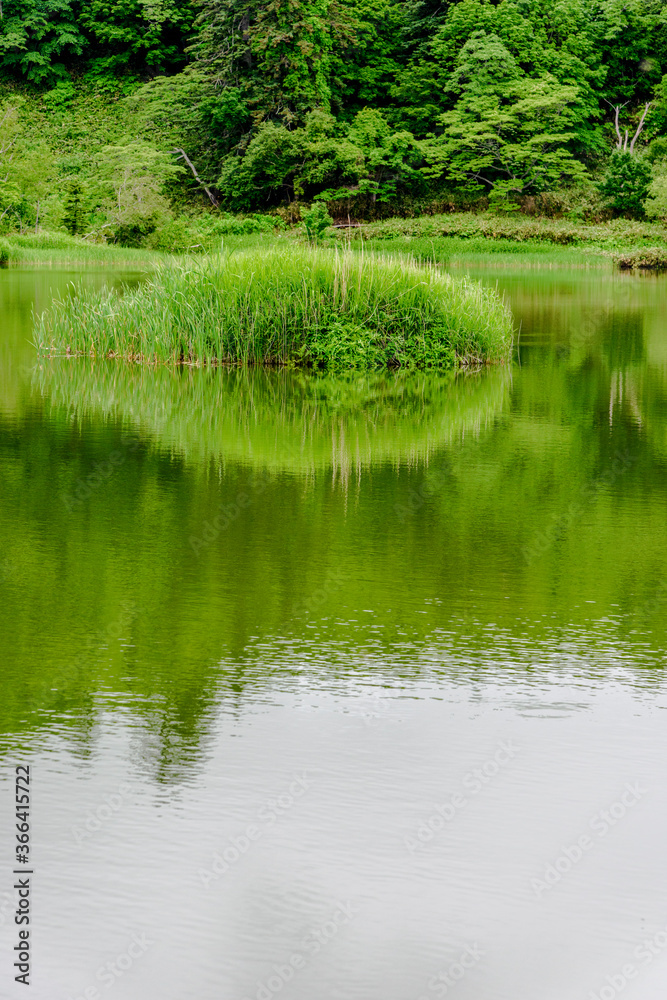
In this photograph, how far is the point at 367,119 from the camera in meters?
46.3

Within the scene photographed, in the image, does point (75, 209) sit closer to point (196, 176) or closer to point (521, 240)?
point (196, 176)

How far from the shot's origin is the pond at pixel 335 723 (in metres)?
2.82

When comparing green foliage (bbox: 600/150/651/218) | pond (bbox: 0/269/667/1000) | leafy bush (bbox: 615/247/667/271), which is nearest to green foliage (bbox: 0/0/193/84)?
green foliage (bbox: 600/150/651/218)

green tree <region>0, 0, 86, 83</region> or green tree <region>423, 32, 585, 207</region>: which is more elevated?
green tree <region>0, 0, 86, 83</region>

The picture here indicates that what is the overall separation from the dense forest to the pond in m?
34.0

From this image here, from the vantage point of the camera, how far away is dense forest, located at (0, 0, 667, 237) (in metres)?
43.0

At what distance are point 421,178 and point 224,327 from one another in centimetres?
3287

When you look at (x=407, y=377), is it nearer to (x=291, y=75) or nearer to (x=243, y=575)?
(x=243, y=575)

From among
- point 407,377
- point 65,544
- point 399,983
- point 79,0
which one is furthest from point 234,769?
point 79,0

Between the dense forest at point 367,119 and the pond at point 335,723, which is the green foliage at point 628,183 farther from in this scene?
the pond at point 335,723

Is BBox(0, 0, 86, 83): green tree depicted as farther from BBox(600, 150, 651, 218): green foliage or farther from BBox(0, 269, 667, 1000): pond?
BBox(0, 269, 667, 1000): pond

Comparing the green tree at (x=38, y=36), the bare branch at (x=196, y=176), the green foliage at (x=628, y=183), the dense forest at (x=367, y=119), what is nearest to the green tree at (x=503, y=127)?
the dense forest at (x=367, y=119)

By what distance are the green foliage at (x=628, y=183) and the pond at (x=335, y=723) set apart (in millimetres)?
36150

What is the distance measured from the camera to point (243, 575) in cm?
572
